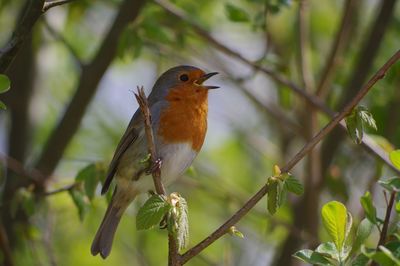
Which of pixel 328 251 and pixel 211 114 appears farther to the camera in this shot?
pixel 211 114

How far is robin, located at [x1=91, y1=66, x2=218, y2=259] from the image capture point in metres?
5.20

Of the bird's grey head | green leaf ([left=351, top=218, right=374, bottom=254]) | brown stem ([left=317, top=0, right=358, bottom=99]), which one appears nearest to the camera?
green leaf ([left=351, top=218, right=374, bottom=254])

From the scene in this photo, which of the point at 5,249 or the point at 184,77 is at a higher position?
the point at 184,77

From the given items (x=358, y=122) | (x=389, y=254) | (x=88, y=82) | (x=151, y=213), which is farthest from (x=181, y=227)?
(x=88, y=82)

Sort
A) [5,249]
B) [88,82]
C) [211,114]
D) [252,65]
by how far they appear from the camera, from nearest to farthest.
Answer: [5,249]
[252,65]
[88,82]
[211,114]

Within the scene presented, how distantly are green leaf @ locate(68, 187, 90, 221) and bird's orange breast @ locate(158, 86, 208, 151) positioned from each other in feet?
2.31

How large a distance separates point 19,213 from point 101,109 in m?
2.23

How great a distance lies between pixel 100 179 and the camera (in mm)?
4938

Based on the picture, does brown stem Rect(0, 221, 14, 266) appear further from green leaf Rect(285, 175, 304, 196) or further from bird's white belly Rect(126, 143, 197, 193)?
green leaf Rect(285, 175, 304, 196)

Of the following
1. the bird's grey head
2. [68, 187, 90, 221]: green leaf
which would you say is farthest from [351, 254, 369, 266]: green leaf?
the bird's grey head

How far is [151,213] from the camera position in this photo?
11.0 ft

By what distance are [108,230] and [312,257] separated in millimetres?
2642

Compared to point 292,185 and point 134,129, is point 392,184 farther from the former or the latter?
point 134,129

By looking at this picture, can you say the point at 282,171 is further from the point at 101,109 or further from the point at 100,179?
the point at 101,109
